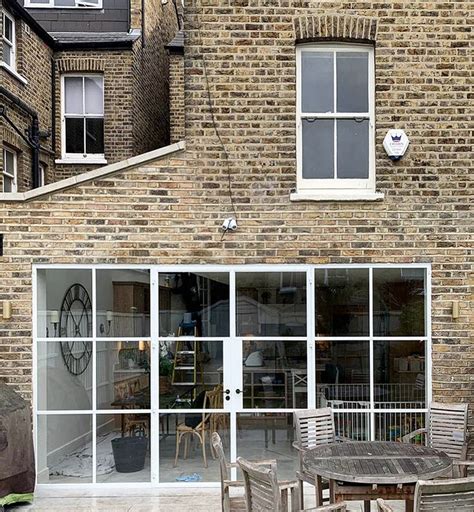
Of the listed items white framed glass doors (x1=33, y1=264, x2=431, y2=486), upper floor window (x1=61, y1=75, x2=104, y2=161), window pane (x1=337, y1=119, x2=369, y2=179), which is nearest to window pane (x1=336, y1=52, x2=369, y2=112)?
window pane (x1=337, y1=119, x2=369, y2=179)

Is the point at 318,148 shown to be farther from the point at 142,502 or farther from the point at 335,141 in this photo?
the point at 142,502

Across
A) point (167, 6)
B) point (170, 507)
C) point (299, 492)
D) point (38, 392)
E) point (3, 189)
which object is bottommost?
point (170, 507)

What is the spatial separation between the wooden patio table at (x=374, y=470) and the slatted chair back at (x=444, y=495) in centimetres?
75

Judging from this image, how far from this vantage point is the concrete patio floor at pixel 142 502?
23.0ft

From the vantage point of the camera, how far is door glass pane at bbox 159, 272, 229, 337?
780 centimetres

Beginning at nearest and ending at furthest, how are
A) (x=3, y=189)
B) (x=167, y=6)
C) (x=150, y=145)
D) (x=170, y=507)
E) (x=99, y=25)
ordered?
1. (x=170, y=507)
2. (x=3, y=189)
3. (x=99, y=25)
4. (x=150, y=145)
5. (x=167, y=6)

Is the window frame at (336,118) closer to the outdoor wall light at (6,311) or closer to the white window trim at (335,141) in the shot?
the white window trim at (335,141)

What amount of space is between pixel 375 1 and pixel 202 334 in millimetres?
4428

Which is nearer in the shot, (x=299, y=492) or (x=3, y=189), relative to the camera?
(x=299, y=492)

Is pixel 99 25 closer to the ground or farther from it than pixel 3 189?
farther from it

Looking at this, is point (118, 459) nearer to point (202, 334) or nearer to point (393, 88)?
point (202, 334)

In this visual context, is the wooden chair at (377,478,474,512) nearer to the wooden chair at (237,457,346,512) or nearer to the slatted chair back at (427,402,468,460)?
the wooden chair at (237,457,346,512)

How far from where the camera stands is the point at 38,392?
772cm

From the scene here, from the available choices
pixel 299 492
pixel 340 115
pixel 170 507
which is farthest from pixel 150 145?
pixel 299 492
